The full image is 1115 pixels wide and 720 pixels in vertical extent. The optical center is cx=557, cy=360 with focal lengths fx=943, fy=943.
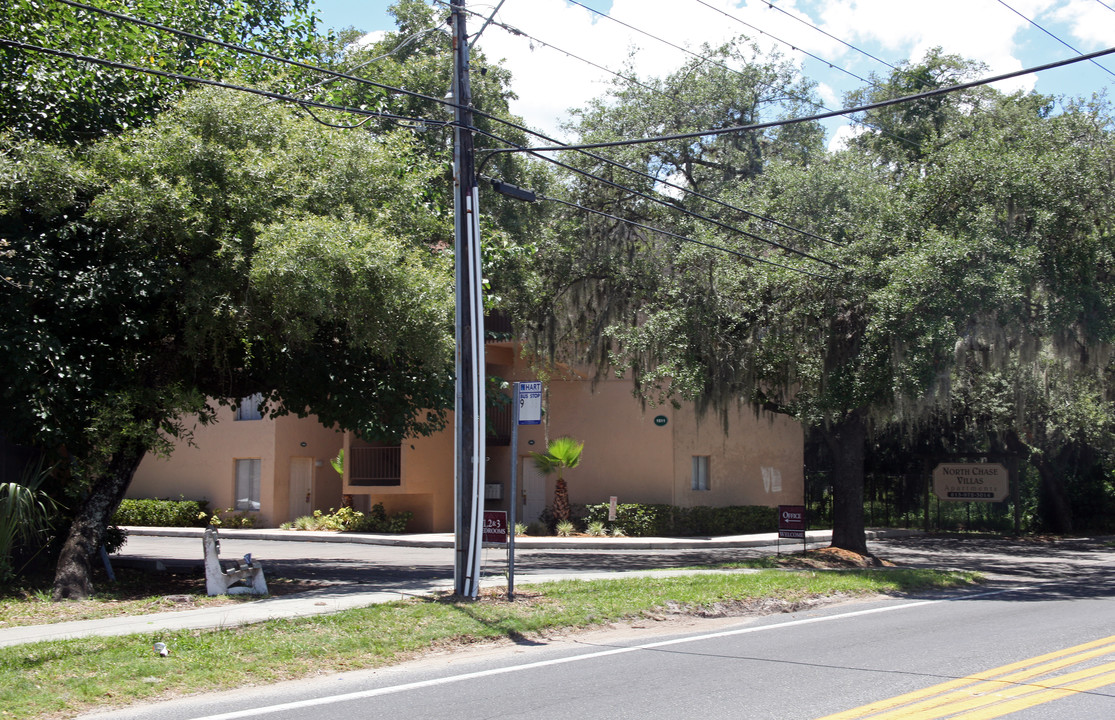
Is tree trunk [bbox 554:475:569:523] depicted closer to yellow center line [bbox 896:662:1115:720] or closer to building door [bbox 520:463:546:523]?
building door [bbox 520:463:546:523]

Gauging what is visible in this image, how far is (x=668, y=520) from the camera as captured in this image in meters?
26.6

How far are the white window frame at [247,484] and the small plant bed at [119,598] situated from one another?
15339 mm

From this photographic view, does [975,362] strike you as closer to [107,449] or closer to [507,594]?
[507,594]

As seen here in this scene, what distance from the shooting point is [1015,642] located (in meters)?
9.64

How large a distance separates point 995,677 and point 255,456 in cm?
2623

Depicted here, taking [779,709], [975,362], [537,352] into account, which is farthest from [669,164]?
[779,709]

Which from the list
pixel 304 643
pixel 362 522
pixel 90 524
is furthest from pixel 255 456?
pixel 304 643

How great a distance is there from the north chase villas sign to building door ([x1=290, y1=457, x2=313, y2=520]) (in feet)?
66.4

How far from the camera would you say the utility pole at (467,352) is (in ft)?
37.8

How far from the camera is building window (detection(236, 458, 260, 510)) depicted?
3070 cm

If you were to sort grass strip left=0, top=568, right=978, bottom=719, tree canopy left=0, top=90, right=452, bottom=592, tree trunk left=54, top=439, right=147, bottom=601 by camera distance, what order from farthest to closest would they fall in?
tree trunk left=54, top=439, right=147, bottom=601 → tree canopy left=0, top=90, right=452, bottom=592 → grass strip left=0, top=568, right=978, bottom=719

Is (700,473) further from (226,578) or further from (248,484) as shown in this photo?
(226,578)

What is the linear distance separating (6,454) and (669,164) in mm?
15938

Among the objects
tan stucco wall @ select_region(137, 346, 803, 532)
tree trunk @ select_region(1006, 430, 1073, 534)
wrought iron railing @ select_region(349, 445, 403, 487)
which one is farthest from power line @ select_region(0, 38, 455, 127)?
tree trunk @ select_region(1006, 430, 1073, 534)
